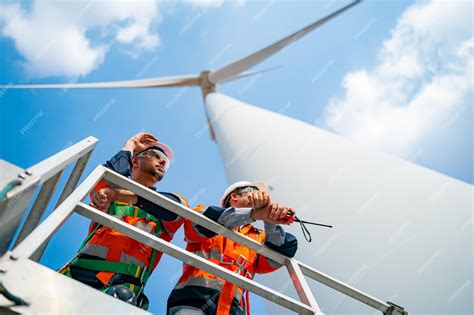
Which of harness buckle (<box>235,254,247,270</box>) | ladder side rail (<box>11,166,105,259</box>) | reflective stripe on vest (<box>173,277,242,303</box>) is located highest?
harness buckle (<box>235,254,247,270</box>)

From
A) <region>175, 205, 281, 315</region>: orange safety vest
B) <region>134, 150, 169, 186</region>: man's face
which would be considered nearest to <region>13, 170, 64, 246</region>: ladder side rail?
<region>175, 205, 281, 315</region>: orange safety vest

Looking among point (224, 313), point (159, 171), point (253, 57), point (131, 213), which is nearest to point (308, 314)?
point (224, 313)

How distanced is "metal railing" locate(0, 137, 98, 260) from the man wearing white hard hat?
123 cm

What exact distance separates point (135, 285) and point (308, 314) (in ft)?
5.04

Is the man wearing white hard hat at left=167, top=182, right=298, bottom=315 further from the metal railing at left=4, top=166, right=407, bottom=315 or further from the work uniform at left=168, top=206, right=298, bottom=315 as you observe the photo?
the metal railing at left=4, top=166, right=407, bottom=315

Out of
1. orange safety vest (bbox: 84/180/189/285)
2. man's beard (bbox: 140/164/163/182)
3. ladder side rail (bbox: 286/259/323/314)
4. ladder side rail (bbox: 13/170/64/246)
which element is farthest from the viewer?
man's beard (bbox: 140/164/163/182)

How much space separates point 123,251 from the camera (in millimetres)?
3705

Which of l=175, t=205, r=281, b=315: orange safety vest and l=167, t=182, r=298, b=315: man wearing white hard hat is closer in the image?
l=167, t=182, r=298, b=315: man wearing white hard hat

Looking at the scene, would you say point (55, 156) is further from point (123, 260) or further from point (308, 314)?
point (308, 314)

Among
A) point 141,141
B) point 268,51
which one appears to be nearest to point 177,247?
point 141,141

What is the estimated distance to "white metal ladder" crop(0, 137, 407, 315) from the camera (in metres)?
2.20

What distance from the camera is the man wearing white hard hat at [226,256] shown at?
3.52 metres

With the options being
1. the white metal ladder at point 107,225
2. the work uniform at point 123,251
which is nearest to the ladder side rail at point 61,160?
the white metal ladder at point 107,225

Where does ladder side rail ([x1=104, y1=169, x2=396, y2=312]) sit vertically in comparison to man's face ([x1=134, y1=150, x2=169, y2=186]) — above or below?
below
